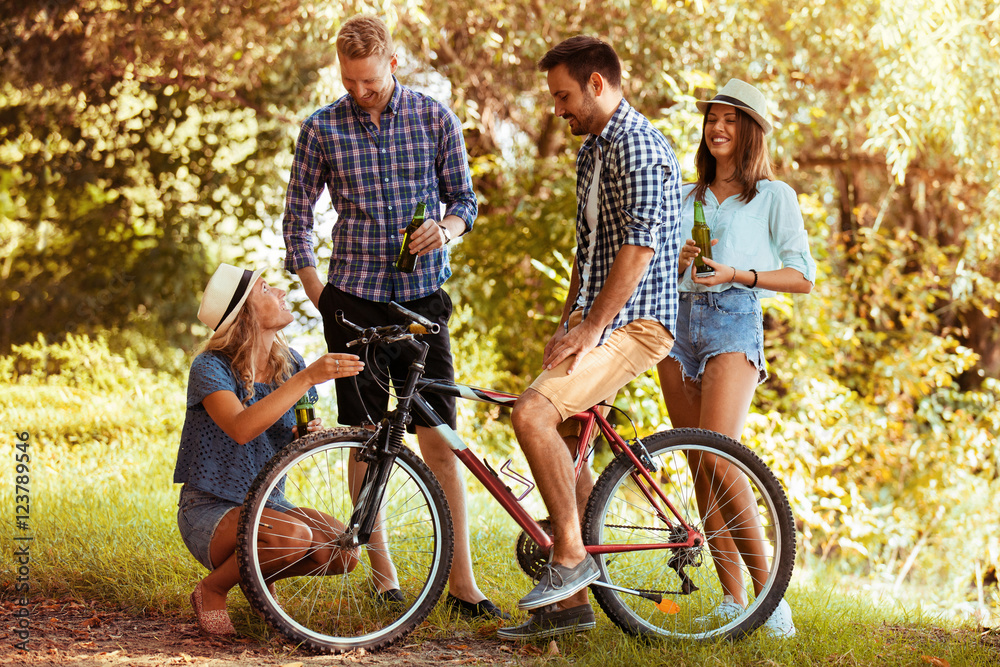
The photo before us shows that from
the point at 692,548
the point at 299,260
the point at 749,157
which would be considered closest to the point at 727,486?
the point at 692,548

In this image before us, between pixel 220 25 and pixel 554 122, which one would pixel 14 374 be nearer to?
pixel 220 25

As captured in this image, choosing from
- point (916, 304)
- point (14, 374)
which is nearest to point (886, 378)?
point (916, 304)

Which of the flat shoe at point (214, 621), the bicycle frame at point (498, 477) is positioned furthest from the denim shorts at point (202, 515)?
the bicycle frame at point (498, 477)

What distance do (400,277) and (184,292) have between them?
581 centimetres

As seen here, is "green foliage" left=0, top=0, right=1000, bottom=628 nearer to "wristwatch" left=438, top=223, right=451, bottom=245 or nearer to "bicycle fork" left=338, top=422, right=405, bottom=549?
"wristwatch" left=438, top=223, right=451, bottom=245

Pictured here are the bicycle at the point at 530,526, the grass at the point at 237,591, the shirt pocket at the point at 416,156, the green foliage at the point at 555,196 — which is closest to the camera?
the bicycle at the point at 530,526

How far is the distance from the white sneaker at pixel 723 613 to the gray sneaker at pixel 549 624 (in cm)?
42

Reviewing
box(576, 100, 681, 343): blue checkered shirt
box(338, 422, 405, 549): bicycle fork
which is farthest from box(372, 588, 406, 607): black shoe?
box(576, 100, 681, 343): blue checkered shirt

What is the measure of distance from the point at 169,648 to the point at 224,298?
111 centimetres

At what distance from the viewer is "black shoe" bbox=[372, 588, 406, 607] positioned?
2.90 m

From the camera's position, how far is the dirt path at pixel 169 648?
2.58m

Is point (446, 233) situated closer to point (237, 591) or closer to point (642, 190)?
point (642, 190)

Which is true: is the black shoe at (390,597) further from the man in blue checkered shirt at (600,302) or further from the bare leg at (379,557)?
the man in blue checkered shirt at (600,302)

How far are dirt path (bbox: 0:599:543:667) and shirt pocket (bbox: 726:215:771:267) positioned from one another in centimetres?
142
